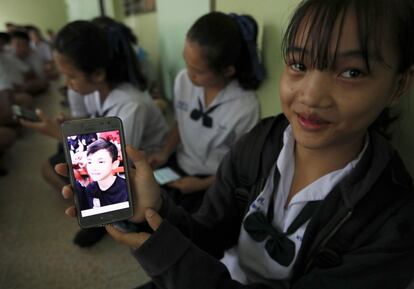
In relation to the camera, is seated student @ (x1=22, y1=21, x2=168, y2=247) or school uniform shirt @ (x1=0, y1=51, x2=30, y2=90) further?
school uniform shirt @ (x1=0, y1=51, x2=30, y2=90)

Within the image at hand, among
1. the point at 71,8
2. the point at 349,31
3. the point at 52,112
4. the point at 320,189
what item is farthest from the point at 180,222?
the point at 71,8

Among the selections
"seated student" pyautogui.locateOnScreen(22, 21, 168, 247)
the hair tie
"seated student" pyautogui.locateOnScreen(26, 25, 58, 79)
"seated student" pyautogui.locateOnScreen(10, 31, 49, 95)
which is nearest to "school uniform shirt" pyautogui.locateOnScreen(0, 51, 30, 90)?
"seated student" pyautogui.locateOnScreen(10, 31, 49, 95)

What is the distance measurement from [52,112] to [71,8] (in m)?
2.44

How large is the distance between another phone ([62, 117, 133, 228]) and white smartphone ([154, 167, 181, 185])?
50 cm

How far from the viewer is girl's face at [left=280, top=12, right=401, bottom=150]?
0.40m

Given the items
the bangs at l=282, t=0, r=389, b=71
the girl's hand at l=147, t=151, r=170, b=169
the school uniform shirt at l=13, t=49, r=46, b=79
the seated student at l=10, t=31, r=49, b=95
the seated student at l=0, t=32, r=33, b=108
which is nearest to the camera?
the bangs at l=282, t=0, r=389, b=71

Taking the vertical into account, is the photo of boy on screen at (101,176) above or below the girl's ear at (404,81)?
below

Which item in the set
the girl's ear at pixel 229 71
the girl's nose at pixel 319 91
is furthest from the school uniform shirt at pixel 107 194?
the girl's ear at pixel 229 71

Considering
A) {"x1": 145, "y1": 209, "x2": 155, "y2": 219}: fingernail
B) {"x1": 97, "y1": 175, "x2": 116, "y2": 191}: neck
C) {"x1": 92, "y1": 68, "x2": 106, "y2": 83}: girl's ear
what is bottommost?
{"x1": 145, "y1": 209, "x2": 155, "y2": 219}: fingernail

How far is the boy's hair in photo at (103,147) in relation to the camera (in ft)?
1.80

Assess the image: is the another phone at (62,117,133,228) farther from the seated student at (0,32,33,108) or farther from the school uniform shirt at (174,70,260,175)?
the seated student at (0,32,33,108)

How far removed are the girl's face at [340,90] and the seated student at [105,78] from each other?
0.74m

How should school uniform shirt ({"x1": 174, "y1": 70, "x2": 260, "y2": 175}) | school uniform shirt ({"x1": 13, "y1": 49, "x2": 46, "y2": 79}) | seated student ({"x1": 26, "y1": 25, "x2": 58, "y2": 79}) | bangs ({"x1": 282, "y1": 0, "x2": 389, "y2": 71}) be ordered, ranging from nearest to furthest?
bangs ({"x1": 282, "y1": 0, "x2": 389, "y2": 71})
school uniform shirt ({"x1": 174, "y1": 70, "x2": 260, "y2": 175})
school uniform shirt ({"x1": 13, "y1": 49, "x2": 46, "y2": 79})
seated student ({"x1": 26, "y1": 25, "x2": 58, "y2": 79})

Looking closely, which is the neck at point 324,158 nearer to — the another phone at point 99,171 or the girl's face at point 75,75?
the another phone at point 99,171
